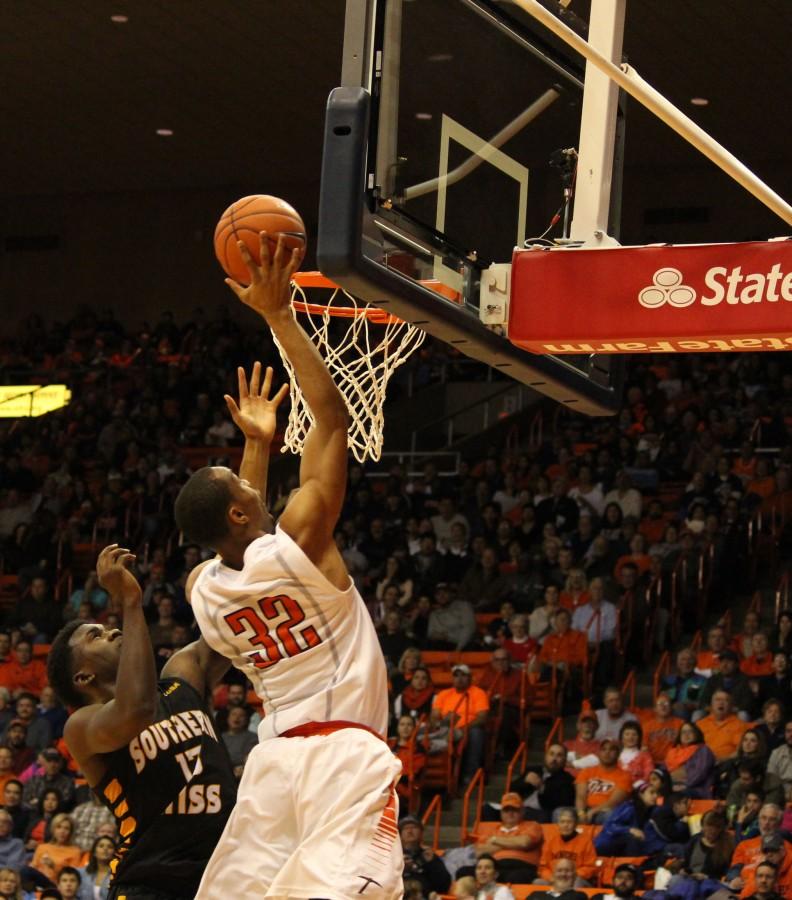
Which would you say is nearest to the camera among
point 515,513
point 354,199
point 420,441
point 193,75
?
point 354,199

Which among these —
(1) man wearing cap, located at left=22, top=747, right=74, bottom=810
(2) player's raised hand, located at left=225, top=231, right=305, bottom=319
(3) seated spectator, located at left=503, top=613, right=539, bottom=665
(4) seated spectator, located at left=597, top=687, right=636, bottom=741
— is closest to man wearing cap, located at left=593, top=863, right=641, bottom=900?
(4) seated spectator, located at left=597, top=687, right=636, bottom=741

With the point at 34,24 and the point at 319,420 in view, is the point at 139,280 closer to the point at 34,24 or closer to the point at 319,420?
the point at 34,24

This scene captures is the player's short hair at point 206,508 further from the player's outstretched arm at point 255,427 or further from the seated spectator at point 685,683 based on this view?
the seated spectator at point 685,683

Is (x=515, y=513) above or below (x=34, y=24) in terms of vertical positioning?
below

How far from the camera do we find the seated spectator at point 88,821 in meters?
11.8

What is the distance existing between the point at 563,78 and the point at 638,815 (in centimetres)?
621

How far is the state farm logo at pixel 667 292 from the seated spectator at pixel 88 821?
8.10 m

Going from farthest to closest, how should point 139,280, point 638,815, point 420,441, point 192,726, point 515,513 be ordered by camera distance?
point 139,280 → point 420,441 → point 515,513 → point 638,815 → point 192,726

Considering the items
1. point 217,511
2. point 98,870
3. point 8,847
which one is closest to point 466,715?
point 98,870

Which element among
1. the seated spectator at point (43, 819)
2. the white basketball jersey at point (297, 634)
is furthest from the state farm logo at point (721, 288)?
the seated spectator at point (43, 819)

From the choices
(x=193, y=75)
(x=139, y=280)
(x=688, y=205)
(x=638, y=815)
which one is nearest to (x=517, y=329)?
(x=638, y=815)

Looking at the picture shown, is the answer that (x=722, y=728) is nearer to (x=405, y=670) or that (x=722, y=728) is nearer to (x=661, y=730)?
(x=661, y=730)

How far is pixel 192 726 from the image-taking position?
4.90 meters

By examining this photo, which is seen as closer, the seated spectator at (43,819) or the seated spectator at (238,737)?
the seated spectator at (43,819)
